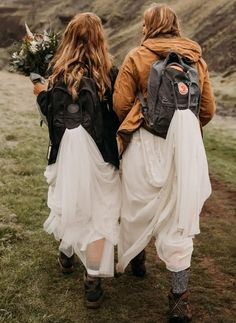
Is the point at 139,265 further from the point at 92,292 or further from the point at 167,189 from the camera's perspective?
the point at 167,189

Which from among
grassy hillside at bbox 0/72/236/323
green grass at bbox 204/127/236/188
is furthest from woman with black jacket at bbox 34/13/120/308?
green grass at bbox 204/127/236/188

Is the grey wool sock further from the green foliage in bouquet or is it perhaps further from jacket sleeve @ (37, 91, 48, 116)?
the green foliage in bouquet

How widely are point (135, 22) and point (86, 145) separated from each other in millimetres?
31790

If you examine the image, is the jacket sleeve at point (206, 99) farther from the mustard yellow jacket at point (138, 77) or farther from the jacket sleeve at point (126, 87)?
the jacket sleeve at point (126, 87)

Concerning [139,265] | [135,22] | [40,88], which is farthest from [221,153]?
[135,22]

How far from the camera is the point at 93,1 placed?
138 feet

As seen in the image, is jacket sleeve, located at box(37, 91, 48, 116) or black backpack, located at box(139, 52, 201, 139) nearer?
black backpack, located at box(139, 52, 201, 139)

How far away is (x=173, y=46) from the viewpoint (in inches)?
217

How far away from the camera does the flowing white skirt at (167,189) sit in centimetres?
527

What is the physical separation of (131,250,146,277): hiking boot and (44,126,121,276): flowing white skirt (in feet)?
2.34

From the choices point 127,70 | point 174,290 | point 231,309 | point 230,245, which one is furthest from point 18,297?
point 230,245

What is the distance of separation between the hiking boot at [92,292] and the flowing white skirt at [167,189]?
1.28 ft

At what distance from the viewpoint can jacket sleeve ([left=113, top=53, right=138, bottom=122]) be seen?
18.4ft

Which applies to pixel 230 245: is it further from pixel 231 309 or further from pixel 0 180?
pixel 0 180
